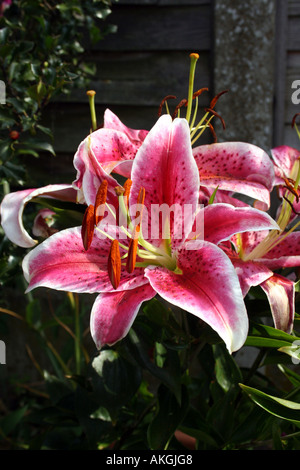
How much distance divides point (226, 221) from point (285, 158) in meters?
0.23

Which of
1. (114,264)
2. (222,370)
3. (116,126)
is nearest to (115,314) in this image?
(114,264)

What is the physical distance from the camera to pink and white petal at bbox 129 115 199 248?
56 cm

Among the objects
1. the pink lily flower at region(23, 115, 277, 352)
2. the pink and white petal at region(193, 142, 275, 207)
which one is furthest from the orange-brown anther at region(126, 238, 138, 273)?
the pink and white petal at region(193, 142, 275, 207)

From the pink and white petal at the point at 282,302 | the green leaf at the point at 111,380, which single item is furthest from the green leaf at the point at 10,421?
the pink and white petal at the point at 282,302

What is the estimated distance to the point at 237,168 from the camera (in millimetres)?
640

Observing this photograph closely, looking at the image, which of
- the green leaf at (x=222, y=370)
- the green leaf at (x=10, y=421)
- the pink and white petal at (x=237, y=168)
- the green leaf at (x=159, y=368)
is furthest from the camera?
the green leaf at (x=10, y=421)

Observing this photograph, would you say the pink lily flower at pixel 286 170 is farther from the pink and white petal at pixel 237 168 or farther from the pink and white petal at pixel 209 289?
the pink and white petal at pixel 209 289

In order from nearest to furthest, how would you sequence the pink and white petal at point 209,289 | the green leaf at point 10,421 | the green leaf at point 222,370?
1. the pink and white petal at point 209,289
2. the green leaf at point 222,370
3. the green leaf at point 10,421

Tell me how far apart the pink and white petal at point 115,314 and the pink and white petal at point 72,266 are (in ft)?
0.04

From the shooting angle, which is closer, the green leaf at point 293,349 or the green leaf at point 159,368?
the green leaf at point 293,349

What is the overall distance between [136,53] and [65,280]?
41.7 inches

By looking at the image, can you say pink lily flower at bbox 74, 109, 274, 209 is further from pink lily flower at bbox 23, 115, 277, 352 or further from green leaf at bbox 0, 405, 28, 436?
green leaf at bbox 0, 405, 28, 436

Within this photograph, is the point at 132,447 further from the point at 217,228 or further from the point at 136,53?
the point at 136,53

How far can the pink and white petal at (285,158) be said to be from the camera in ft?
2.41
